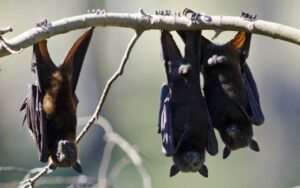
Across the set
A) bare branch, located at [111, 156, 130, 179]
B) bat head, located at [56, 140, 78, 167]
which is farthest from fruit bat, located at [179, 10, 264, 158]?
bare branch, located at [111, 156, 130, 179]

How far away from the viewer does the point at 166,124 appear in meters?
7.11

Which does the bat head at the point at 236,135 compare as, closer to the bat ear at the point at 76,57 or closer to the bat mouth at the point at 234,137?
the bat mouth at the point at 234,137

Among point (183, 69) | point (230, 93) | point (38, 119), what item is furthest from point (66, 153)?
point (230, 93)

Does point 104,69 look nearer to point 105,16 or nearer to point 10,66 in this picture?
point 10,66

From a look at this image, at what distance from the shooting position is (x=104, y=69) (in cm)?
2080

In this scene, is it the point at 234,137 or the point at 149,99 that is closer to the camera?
the point at 234,137

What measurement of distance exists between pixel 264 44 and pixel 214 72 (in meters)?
13.6

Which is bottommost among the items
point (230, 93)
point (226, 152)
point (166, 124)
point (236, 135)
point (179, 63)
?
point (226, 152)

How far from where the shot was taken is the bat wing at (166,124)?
23.2 feet

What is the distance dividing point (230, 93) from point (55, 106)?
56.9 inches

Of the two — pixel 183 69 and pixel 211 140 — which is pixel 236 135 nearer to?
pixel 211 140

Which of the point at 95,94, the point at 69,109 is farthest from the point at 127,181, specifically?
the point at 69,109

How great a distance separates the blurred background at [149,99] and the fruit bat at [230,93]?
957 cm

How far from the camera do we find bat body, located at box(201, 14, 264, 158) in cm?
721
